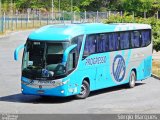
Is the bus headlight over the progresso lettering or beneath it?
beneath

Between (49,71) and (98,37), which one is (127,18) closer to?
(98,37)

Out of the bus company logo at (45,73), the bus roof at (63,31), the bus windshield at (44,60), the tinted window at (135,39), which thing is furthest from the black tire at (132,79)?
the bus company logo at (45,73)

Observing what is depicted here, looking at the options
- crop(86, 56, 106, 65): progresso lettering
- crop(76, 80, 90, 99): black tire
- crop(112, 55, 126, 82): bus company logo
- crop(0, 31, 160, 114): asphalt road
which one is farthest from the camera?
crop(112, 55, 126, 82): bus company logo

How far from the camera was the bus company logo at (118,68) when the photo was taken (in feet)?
82.4

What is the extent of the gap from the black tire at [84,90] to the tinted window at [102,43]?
1735 millimetres

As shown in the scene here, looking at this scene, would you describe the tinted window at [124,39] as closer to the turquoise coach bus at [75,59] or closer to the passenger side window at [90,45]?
the turquoise coach bus at [75,59]

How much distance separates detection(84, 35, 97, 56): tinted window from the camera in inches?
894

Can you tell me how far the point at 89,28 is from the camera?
76.1 feet

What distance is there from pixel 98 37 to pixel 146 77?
218 inches

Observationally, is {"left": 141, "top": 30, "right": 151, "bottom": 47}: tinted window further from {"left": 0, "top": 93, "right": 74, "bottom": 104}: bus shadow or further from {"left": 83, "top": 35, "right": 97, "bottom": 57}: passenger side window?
{"left": 0, "top": 93, "right": 74, "bottom": 104}: bus shadow

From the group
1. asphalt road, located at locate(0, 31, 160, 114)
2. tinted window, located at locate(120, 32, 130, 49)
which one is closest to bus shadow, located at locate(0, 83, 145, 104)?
asphalt road, located at locate(0, 31, 160, 114)

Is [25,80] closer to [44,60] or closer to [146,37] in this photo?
[44,60]

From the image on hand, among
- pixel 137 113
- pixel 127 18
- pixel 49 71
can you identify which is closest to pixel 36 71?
pixel 49 71

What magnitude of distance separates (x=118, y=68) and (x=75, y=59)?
4081mm
